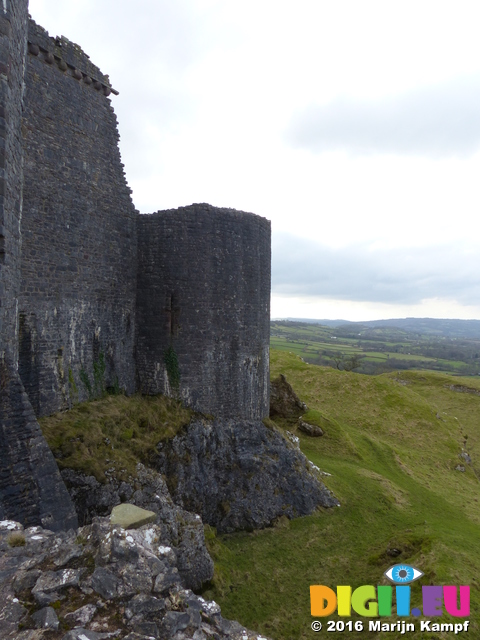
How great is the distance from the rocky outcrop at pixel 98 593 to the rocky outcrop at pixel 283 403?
2510cm

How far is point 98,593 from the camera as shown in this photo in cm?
475

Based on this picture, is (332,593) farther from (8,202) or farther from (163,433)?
(8,202)

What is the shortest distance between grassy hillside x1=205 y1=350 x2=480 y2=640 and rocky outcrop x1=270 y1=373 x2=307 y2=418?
2.98ft

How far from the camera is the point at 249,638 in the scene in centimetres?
516

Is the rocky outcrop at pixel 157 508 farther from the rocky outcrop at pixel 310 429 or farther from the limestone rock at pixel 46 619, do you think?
the rocky outcrop at pixel 310 429

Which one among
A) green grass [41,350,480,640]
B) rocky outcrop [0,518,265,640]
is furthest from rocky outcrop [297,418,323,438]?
rocky outcrop [0,518,265,640]

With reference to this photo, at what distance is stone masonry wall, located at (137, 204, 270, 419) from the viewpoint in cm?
1758

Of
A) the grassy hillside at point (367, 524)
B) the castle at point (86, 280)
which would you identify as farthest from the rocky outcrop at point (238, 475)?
the castle at point (86, 280)

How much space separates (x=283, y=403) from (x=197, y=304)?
51.3 feet

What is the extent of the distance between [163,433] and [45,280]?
753 cm

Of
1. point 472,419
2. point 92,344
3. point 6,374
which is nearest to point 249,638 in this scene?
point 6,374

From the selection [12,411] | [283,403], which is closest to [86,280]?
[12,411]

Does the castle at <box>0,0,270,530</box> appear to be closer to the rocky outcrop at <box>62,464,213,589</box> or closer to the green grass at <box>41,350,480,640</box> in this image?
the green grass at <box>41,350,480,640</box>

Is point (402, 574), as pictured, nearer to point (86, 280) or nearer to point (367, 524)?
point (367, 524)
